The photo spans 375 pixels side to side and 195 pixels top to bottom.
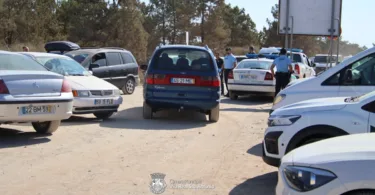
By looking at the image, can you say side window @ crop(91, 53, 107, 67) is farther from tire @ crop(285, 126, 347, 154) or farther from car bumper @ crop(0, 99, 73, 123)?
tire @ crop(285, 126, 347, 154)

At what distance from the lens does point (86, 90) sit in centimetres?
1052

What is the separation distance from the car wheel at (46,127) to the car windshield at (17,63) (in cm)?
100

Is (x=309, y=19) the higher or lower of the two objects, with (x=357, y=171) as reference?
higher

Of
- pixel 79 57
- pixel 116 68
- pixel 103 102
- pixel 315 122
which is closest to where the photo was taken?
pixel 315 122

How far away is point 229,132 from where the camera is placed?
10.1 meters

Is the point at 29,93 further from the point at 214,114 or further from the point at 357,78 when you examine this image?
the point at 357,78

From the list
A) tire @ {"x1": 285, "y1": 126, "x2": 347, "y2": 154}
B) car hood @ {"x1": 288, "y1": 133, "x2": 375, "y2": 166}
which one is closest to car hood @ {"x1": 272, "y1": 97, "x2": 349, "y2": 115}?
tire @ {"x1": 285, "y1": 126, "x2": 347, "y2": 154}

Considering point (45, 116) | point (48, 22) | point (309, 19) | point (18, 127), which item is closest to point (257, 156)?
point (45, 116)

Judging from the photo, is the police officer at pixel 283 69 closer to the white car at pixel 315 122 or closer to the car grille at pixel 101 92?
the car grille at pixel 101 92

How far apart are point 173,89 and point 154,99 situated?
Answer: 1.60 ft

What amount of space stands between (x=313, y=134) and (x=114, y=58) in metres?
12.2

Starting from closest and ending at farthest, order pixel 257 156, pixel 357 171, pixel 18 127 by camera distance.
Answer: pixel 357 171 < pixel 257 156 < pixel 18 127

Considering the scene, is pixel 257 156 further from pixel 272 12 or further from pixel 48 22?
pixel 272 12

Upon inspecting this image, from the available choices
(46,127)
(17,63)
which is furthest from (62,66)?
(17,63)
